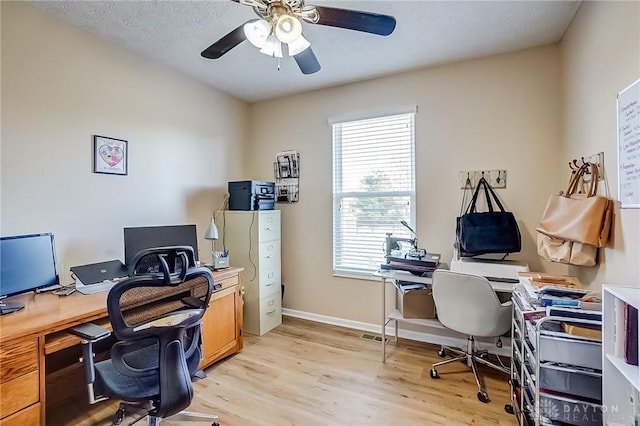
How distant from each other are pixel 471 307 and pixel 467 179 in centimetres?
117

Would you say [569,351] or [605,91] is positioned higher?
[605,91]

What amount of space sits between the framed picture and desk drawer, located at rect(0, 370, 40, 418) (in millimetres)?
1446

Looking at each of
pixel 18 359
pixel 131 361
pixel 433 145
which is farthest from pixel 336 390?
pixel 433 145

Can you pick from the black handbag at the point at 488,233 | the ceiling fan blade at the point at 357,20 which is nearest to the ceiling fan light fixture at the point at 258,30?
the ceiling fan blade at the point at 357,20

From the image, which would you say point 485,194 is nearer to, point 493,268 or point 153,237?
point 493,268

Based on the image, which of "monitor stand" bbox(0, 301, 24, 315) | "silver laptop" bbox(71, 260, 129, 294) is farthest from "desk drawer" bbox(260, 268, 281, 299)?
"monitor stand" bbox(0, 301, 24, 315)

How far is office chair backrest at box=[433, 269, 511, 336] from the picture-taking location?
2.04m

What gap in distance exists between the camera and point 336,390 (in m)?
2.16

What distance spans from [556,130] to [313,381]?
2.78 meters

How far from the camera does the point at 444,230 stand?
2812 mm

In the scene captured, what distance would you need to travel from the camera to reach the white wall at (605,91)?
1.37 m

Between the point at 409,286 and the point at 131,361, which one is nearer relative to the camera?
the point at 131,361

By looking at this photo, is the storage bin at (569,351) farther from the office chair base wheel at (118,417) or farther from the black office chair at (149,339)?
the office chair base wheel at (118,417)

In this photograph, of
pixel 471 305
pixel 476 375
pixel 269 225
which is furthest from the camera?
pixel 269 225
